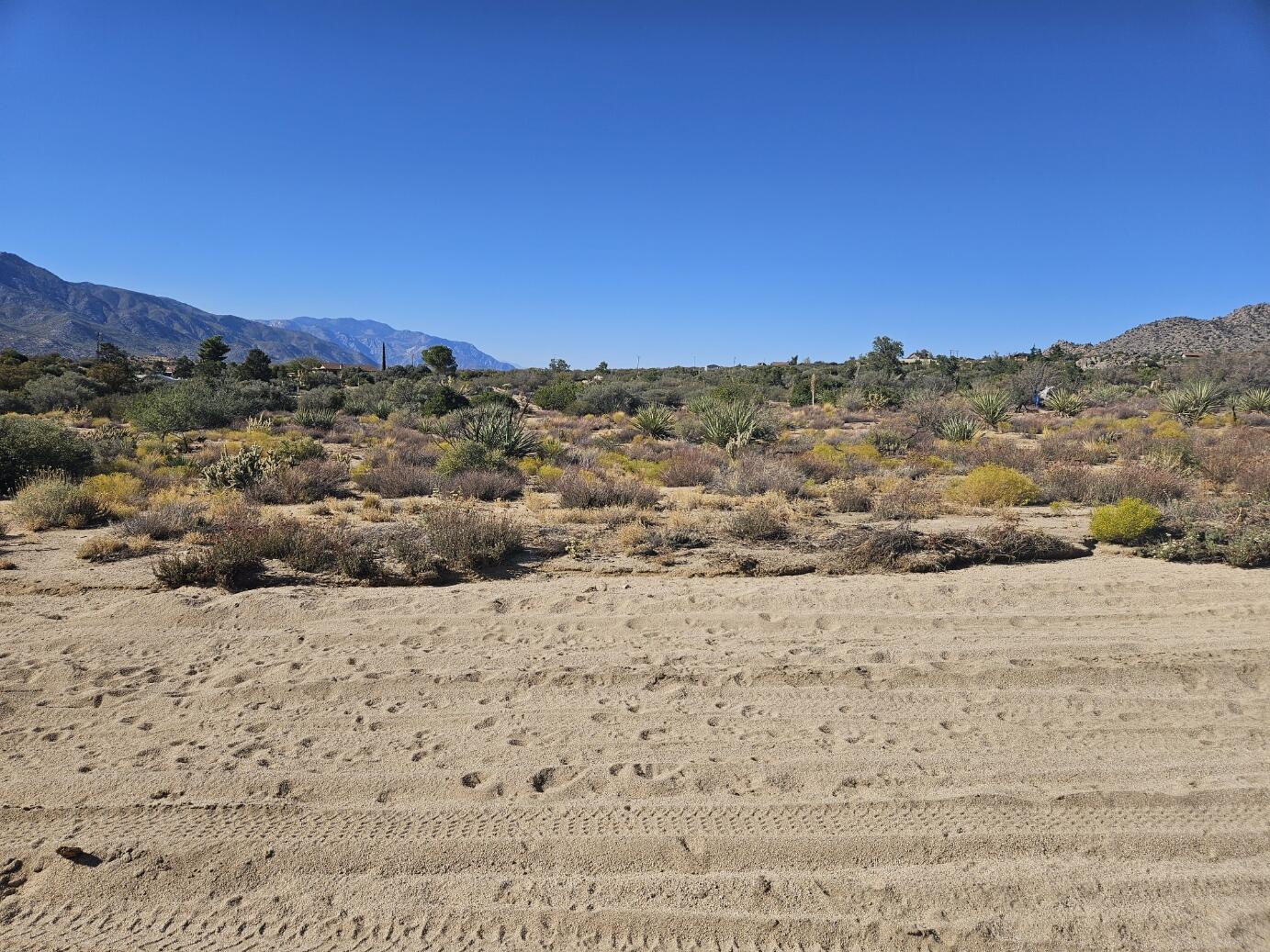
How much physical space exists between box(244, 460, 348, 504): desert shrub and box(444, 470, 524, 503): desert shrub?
2287mm

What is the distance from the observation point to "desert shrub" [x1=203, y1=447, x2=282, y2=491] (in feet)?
42.3

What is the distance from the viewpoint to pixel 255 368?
140ft

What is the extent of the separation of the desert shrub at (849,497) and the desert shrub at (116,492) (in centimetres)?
1122

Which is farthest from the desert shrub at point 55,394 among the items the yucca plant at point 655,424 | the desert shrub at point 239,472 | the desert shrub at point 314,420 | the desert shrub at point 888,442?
the desert shrub at point 888,442

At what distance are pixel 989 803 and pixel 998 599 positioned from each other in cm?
369

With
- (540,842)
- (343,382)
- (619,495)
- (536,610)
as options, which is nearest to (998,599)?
(536,610)

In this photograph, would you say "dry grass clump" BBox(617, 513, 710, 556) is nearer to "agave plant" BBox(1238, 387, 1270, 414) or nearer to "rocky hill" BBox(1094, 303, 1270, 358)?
"agave plant" BBox(1238, 387, 1270, 414)

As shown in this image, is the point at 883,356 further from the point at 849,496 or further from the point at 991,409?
the point at 849,496

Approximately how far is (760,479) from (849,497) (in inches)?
74.5

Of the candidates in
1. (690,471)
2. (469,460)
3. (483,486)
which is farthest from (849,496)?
(469,460)

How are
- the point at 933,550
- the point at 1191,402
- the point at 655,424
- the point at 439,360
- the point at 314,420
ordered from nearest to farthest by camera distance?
the point at 933,550 < the point at 655,424 < the point at 314,420 < the point at 1191,402 < the point at 439,360

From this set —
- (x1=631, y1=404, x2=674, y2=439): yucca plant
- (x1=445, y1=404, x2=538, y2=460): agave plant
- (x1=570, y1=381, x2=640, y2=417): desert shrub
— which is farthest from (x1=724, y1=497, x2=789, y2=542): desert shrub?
(x1=570, y1=381, x2=640, y2=417): desert shrub

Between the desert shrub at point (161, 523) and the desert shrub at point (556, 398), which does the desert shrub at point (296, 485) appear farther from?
the desert shrub at point (556, 398)

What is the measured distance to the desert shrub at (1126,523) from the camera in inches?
361
